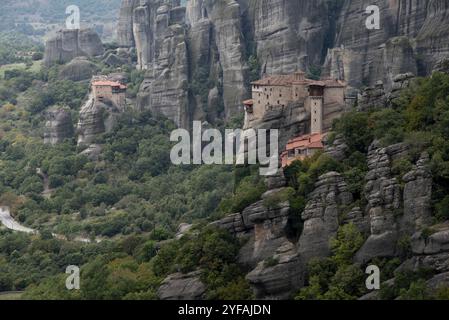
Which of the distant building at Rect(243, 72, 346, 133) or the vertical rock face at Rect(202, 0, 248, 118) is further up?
the vertical rock face at Rect(202, 0, 248, 118)

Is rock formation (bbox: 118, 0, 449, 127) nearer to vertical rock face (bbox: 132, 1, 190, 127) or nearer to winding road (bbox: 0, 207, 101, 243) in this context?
vertical rock face (bbox: 132, 1, 190, 127)

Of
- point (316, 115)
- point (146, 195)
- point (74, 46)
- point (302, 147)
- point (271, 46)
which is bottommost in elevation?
point (146, 195)

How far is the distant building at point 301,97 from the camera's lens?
256 ft

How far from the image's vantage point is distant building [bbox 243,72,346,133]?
256 ft

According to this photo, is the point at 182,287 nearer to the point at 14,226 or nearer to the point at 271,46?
the point at 14,226

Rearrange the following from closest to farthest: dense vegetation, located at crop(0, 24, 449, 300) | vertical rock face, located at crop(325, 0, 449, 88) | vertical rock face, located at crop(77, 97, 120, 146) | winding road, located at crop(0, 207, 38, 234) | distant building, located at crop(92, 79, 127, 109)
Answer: dense vegetation, located at crop(0, 24, 449, 300), vertical rock face, located at crop(325, 0, 449, 88), winding road, located at crop(0, 207, 38, 234), vertical rock face, located at crop(77, 97, 120, 146), distant building, located at crop(92, 79, 127, 109)

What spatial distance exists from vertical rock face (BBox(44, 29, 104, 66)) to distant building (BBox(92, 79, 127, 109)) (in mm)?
15227

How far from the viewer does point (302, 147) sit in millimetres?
75000

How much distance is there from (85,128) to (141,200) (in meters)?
11.3

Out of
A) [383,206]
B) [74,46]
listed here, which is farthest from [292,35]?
[383,206]

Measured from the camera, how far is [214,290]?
6306 centimetres

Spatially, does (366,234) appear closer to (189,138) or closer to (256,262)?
(256,262)

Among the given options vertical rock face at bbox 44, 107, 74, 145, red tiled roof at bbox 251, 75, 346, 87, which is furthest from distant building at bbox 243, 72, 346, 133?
vertical rock face at bbox 44, 107, 74, 145

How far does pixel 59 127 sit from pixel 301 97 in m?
33.4
